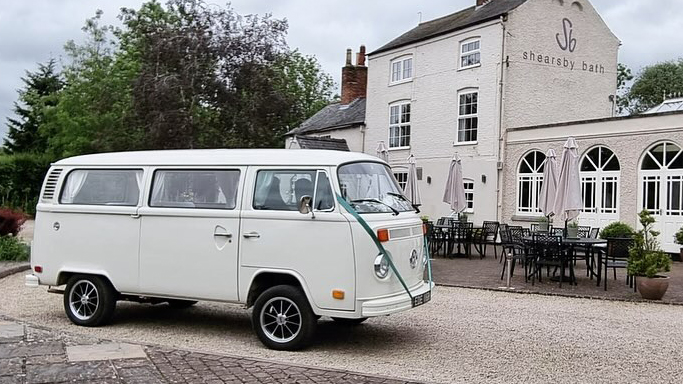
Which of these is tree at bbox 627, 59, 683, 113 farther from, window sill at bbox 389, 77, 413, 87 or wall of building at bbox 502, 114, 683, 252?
wall of building at bbox 502, 114, 683, 252

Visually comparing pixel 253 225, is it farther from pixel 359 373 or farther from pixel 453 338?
pixel 453 338

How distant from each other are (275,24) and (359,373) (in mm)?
18705

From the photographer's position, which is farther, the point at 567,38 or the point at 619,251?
the point at 567,38

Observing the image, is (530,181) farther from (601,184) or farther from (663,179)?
(663,179)

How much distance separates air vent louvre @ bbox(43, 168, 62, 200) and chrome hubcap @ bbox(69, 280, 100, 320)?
1197 mm

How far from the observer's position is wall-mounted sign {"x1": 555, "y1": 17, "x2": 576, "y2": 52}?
77.6 ft

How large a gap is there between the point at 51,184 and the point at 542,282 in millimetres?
9016

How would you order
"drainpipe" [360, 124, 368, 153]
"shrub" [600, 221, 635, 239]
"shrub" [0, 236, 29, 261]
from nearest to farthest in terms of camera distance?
"shrub" [0, 236, 29, 261] → "shrub" [600, 221, 635, 239] → "drainpipe" [360, 124, 368, 153]

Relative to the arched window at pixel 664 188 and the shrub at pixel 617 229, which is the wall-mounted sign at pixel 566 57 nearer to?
the arched window at pixel 664 188

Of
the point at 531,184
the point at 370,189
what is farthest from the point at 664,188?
the point at 370,189

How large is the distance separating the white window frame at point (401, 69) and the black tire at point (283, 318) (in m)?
20.4

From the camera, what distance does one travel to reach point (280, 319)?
6902 mm

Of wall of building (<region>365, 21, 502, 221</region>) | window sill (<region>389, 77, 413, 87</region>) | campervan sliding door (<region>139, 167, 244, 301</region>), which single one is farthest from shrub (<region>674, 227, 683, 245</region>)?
campervan sliding door (<region>139, 167, 244, 301</region>)

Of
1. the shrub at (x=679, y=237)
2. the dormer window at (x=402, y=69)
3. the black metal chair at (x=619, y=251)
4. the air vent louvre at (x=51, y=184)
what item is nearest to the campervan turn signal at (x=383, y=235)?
the air vent louvre at (x=51, y=184)
